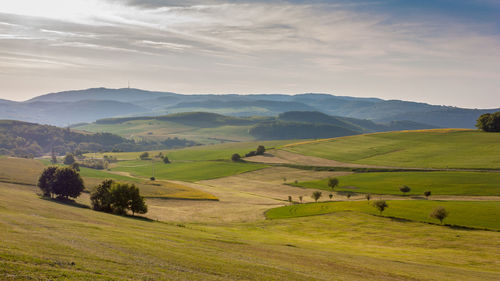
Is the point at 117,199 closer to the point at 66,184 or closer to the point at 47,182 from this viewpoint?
the point at 66,184

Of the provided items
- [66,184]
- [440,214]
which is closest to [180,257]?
[66,184]

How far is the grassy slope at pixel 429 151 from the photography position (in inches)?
5374

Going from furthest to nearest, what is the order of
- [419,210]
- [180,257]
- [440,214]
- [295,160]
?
[295,160]
[419,210]
[440,214]
[180,257]

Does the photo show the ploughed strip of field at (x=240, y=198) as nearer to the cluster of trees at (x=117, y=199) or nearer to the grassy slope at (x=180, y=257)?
the cluster of trees at (x=117, y=199)

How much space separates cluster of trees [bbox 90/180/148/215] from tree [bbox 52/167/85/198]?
11309 mm

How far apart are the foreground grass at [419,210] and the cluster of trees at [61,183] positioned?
48461 millimetres

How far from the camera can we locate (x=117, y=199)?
69875 mm

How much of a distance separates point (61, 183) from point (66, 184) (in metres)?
1.08

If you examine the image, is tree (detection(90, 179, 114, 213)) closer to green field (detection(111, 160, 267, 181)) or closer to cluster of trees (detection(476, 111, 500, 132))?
green field (detection(111, 160, 267, 181))

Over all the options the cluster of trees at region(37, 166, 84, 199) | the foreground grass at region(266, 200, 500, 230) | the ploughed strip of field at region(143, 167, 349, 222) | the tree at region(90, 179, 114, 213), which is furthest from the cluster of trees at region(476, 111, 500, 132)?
the cluster of trees at region(37, 166, 84, 199)

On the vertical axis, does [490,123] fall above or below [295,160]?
above

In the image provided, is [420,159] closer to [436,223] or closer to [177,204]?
[436,223]

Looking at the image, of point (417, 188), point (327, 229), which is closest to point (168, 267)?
point (327, 229)

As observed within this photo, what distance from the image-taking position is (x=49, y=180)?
80.6 meters
